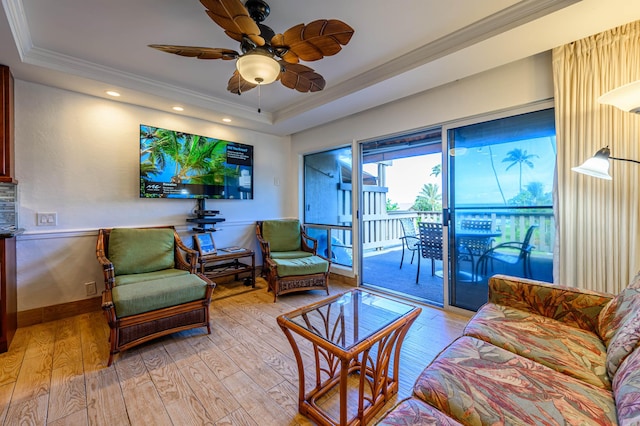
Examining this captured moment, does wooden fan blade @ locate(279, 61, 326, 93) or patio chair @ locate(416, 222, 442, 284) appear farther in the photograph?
patio chair @ locate(416, 222, 442, 284)

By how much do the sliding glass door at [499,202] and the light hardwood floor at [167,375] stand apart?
0.62 m

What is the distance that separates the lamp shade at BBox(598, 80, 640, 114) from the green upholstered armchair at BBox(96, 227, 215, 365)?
3002 millimetres

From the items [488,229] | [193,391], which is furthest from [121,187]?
[488,229]

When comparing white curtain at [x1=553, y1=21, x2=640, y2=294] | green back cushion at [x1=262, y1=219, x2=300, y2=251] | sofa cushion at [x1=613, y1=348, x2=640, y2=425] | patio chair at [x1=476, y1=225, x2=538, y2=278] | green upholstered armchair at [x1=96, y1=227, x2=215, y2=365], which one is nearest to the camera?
sofa cushion at [x1=613, y1=348, x2=640, y2=425]

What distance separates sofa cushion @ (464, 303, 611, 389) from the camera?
1146mm

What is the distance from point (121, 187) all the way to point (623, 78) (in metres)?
4.59

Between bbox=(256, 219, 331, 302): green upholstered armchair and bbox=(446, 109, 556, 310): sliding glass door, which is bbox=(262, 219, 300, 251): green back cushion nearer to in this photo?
bbox=(256, 219, 331, 302): green upholstered armchair

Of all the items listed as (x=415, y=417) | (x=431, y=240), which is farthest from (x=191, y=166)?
(x=415, y=417)

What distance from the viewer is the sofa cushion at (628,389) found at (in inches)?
30.9

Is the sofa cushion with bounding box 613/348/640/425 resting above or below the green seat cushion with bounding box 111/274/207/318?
above

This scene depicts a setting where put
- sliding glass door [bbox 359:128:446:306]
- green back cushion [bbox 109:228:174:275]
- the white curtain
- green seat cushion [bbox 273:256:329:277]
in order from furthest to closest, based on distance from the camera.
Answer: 1. sliding glass door [bbox 359:128:446:306]
2. green seat cushion [bbox 273:256:329:277]
3. green back cushion [bbox 109:228:174:275]
4. the white curtain

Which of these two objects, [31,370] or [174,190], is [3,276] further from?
[174,190]

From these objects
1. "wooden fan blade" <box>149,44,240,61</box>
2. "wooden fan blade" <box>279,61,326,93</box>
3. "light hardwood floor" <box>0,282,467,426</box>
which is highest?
"wooden fan blade" <box>149,44,240,61</box>

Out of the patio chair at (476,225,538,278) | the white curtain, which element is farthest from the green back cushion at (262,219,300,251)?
the white curtain
